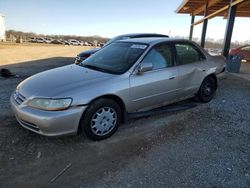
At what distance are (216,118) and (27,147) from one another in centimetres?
352

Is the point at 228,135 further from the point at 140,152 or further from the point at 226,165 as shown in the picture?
the point at 140,152

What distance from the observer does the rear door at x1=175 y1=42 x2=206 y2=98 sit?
4.41 m

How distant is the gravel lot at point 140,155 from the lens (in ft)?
8.37

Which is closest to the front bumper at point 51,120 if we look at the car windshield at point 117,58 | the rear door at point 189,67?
the car windshield at point 117,58

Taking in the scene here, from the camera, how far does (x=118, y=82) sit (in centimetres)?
345

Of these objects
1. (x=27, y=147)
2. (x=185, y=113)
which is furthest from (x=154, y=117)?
(x=27, y=147)

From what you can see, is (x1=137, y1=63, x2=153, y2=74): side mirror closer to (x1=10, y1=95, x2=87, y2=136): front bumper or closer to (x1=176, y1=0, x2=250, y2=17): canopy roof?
(x1=10, y1=95, x2=87, y2=136): front bumper

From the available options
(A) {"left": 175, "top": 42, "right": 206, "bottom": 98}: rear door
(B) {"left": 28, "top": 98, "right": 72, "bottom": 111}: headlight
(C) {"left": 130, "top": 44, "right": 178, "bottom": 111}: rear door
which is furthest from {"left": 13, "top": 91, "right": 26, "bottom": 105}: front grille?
(A) {"left": 175, "top": 42, "right": 206, "bottom": 98}: rear door

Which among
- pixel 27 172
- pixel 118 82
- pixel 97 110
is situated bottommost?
pixel 27 172

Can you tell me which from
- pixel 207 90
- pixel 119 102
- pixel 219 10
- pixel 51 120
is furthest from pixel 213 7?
pixel 51 120

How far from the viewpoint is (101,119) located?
11.1 ft

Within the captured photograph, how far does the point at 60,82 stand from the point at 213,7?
15466 mm

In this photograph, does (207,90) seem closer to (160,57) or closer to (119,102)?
(160,57)

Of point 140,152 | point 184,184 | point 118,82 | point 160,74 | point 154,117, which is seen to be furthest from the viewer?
point 154,117
